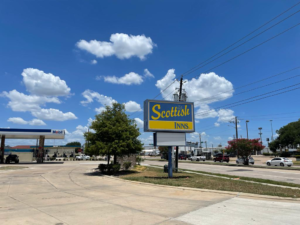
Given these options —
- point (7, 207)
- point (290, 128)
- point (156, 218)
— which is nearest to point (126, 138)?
point (7, 207)

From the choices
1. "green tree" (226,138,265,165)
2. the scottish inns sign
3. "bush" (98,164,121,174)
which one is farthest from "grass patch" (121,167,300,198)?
"green tree" (226,138,265,165)

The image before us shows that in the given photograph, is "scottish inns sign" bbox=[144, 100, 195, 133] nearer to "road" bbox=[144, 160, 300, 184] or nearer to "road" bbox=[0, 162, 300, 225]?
"road" bbox=[0, 162, 300, 225]

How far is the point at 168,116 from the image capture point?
16.7 meters

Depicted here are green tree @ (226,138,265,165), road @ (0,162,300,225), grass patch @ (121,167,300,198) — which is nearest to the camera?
road @ (0,162,300,225)

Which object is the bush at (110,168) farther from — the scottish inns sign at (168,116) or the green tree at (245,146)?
the green tree at (245,146)

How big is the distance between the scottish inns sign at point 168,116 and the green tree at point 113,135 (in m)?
3.23

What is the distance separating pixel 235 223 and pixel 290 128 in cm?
8576

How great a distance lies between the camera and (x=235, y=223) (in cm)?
609

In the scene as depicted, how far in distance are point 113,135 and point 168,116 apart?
187 inches

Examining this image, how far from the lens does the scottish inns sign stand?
1616 centimetres

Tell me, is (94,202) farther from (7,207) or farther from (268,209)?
(268,209)

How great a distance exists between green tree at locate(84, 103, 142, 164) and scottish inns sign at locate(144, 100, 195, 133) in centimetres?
323

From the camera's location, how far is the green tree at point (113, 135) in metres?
18.2

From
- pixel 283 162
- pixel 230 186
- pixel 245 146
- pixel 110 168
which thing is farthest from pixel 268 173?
pixel 110 168
